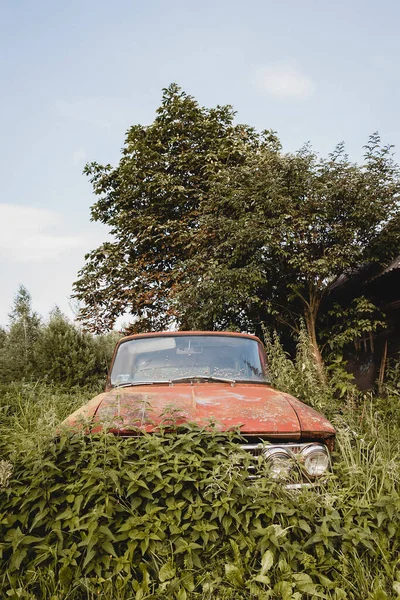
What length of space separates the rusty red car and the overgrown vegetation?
135 millimetres

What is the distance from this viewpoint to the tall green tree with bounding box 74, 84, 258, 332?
13734 millimetres

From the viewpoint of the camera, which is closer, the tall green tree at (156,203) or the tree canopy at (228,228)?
the tree canopy at (228,228)

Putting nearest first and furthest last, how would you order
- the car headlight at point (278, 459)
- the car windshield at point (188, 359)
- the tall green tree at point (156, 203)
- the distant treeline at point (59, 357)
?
the car headlight at point (278, 459) → the car windshield at point (188, 359) → the distant treeline at point (59, 357) → the tall green tree at point (156, 203)

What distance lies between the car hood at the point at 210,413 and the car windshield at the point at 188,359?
2.64 ft

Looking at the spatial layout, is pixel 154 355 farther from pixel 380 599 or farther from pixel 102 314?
pixel 102 314

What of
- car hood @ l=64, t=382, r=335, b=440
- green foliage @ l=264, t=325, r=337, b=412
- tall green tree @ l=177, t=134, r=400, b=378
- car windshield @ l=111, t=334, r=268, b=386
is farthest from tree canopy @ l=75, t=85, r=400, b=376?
car hood @ l=64, t=382, r=335, b=440

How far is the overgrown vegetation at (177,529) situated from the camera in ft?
7.20

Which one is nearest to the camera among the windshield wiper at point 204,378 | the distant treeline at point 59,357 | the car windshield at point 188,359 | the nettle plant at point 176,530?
the nettle plant at point 176,530

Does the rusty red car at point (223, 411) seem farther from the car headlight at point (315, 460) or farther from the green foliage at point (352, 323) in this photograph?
the green foliage at point (352, 323)

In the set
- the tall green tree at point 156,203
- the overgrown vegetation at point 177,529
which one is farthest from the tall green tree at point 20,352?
the overgrown vegetation at point 177,529

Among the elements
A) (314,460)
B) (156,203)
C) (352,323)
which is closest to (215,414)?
(314,460)

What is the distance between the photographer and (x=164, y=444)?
271 centimetres

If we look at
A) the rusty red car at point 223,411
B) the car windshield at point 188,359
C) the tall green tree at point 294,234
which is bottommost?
the rusty red car at point 223,411

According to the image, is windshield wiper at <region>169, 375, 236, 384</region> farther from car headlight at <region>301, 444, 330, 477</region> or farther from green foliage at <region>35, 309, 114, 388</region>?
green foliage at <region>35, 309, 114, 388</region>
